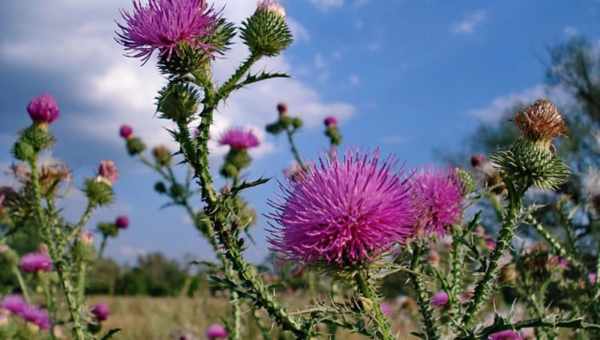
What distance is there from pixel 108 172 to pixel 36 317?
1.19m

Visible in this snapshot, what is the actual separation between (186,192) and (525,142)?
4155mm

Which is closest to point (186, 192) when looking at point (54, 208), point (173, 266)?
point (54, 208)

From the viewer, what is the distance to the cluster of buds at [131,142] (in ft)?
25.2

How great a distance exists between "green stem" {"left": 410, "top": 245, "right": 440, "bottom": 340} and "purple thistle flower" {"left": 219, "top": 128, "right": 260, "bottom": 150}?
3.88 m

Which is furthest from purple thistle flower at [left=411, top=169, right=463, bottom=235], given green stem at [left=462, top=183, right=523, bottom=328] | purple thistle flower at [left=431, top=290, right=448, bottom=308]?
purple thistle flower at [left=431, top=290, right=448, bottom=308]

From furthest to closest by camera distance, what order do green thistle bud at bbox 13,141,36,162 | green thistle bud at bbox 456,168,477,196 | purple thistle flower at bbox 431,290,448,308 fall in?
1. green thistle bud at bbox 13,141,36,162
2. purple thistle flower at bbox 431,290,448,308
3. green thistle bud at bbox 456,168,477,196

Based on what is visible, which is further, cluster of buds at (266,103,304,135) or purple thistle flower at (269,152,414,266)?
cluster of buds at (266,103,304,135)

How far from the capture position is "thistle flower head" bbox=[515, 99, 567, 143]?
239 cm

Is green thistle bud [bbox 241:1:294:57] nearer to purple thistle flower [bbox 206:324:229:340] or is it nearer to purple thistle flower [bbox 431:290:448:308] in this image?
purple thistle flower [bbox 431:290:448:308]

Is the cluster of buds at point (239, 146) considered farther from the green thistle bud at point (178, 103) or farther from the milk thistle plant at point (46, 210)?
the green thistle bud at point (178, 103)

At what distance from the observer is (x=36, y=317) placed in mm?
5109

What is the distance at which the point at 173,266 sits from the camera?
32.7 m

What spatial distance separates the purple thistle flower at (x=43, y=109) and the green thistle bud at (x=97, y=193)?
1.77 ft

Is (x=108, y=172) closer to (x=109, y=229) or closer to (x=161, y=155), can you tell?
(x=109, y=229)
